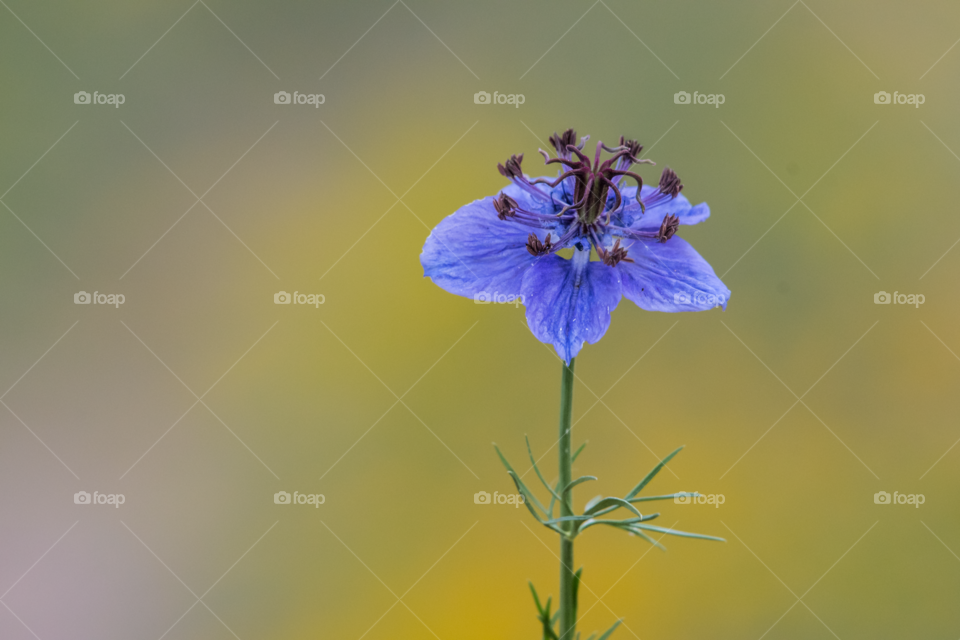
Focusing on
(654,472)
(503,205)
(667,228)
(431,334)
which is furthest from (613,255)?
(431,334)

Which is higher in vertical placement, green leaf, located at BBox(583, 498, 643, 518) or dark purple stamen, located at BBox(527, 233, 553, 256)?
dark purple stamen, located at BBox(527, 233, 553, 256)

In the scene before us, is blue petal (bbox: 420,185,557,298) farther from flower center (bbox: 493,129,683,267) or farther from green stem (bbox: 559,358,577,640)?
green stem (bbox: 559,358,577,640)

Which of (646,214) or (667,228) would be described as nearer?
(667,228)

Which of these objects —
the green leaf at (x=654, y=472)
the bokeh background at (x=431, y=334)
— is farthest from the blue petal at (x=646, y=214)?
the bokeh background at (x=431, y=334)

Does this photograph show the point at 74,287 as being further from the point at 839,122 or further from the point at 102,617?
the point at 839,122

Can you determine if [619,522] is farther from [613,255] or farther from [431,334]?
[431,334]

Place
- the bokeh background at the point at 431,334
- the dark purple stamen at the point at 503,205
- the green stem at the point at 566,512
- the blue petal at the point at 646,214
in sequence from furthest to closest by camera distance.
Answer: the bokeh background at the point at 431,334 → the blue petal at the point at 646,214 → the dark purple stamen at the point at 503,205 → the green stem at the point at 566,512

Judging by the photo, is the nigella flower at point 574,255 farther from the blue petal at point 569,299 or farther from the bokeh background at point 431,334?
the bokeh background at point 431,334

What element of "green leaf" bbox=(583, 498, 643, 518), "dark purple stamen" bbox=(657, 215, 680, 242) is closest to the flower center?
"dark purple stamen" bbox=(657, 215, 680, 242)
